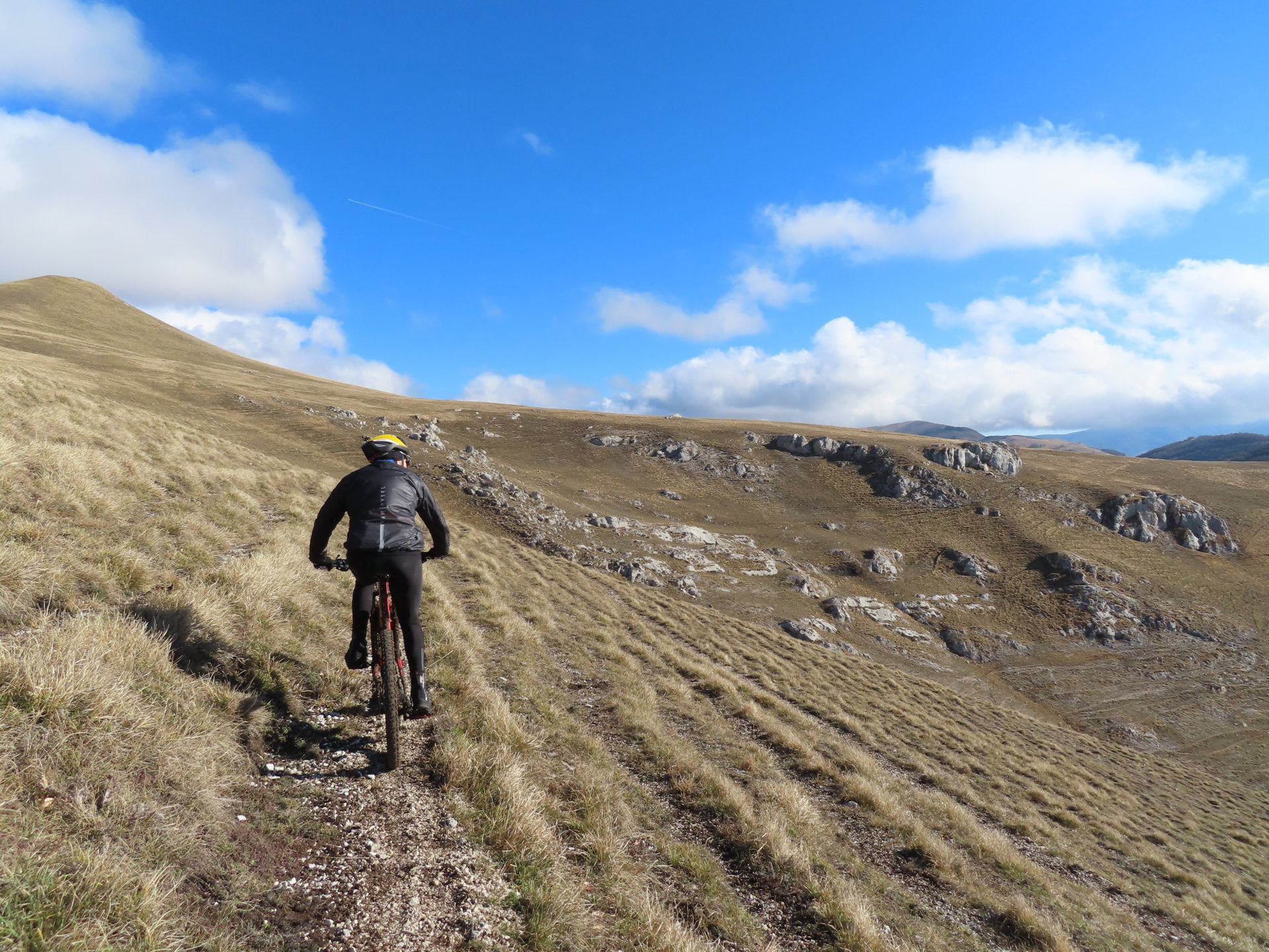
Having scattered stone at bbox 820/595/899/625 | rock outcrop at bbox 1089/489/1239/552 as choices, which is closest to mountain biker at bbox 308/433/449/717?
scattered stone at bbox 820/595/899/625

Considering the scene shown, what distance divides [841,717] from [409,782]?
13.7m

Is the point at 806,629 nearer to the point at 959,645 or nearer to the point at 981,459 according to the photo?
the point at 959,645

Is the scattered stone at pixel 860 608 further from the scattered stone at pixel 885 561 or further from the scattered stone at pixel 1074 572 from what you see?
the scattered stone at pixel 1074 572

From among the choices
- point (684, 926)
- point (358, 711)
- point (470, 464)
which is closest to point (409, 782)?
point (358, 711)

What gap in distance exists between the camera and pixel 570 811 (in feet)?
18.3

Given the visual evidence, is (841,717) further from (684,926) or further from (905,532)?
(905,532)

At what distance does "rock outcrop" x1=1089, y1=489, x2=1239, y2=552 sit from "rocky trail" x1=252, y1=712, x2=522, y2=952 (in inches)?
3333

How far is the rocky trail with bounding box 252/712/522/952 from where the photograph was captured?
11.5 ft

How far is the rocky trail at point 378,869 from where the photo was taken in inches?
138

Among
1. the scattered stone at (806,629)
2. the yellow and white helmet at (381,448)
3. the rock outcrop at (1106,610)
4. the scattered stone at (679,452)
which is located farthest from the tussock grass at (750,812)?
the scattered stone at (679,452)

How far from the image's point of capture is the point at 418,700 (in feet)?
19.0

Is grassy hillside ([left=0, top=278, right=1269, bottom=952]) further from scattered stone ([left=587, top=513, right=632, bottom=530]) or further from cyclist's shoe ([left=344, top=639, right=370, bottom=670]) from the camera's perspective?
scattered stone ([left=587, top=513, right=632, bottom=530])

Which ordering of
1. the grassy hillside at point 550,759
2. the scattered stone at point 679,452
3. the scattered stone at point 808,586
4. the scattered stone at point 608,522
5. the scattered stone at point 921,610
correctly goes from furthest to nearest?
the scattered stone at point 679,452 < the scattered stone at point 921,610 < the scattered stone at point 808,586 < the scattered stone at point 608,522 < the grassy hillside at point 550,759

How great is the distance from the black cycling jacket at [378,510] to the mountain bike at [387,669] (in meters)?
0.38
